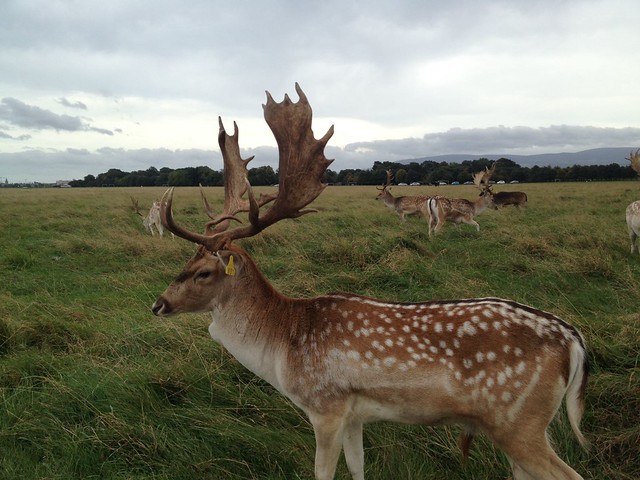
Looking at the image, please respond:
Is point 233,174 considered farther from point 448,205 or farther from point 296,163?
point 448,205

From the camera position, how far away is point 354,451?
297 centimetres

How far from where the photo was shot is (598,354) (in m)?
4.12

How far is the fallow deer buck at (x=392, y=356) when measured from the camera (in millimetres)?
2496

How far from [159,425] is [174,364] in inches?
29.1

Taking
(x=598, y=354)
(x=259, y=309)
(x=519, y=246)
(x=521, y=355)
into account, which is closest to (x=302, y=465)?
(x=259, y=309)

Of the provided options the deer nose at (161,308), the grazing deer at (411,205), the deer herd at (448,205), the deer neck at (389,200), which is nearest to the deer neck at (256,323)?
the deer nose at (161,308)

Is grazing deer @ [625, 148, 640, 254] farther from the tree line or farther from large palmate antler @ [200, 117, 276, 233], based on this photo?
the tree line

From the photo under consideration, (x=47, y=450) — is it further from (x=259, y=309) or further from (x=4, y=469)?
(x=259, y=309)

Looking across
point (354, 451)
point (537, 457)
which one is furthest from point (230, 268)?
point (537, 457)

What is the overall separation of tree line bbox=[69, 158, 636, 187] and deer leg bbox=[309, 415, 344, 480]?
173 ft

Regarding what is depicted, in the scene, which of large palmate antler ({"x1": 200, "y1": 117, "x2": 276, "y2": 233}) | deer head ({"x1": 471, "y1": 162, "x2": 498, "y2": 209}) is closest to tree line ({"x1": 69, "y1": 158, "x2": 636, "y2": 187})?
deer head ({"x1": 471, "y1": 162, "x2": 498, "y2": 209})

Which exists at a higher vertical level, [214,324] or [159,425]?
[214,324]

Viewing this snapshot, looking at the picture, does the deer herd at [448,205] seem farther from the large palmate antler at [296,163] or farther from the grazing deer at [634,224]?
the large palmate antler at [296,163]

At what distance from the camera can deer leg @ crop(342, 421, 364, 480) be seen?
2.97 m
